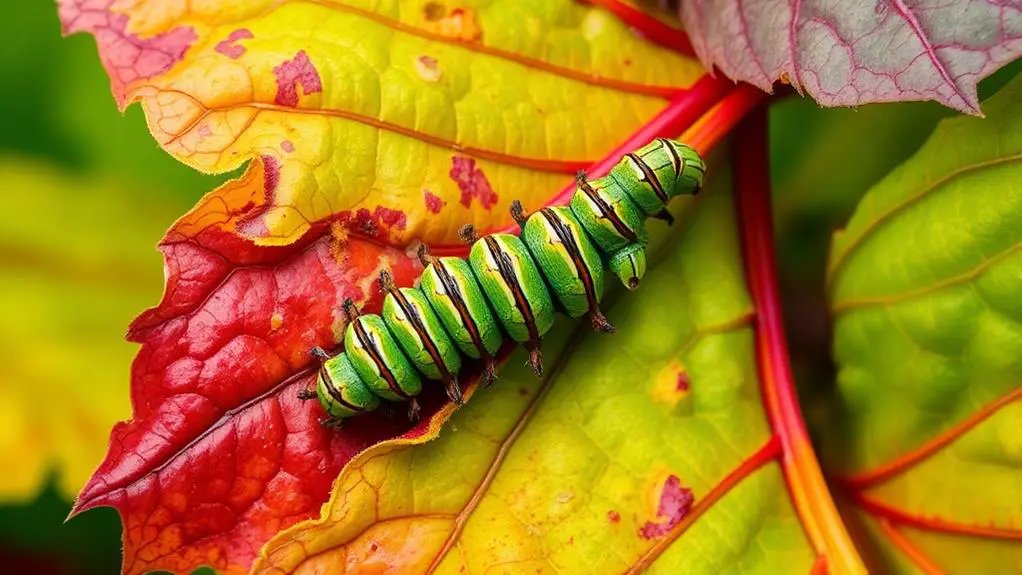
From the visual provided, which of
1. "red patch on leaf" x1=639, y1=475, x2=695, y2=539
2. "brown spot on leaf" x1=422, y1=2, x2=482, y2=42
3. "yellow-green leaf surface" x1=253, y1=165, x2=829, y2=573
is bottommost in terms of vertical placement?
"red patch on leaf" x1=639, y1=475, x2=695, y2=539

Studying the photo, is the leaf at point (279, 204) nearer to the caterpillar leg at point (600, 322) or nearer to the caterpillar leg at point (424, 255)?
the caterpillar leg at point (424, 255)

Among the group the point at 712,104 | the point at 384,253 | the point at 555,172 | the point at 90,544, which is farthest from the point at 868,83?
the point at 90,544

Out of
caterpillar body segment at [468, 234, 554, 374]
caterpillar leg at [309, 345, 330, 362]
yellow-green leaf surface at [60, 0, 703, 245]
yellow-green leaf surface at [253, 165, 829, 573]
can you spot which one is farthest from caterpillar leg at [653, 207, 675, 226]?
caterpillar leg at [309, 345, 330, 362]

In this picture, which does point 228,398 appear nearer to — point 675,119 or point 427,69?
point 427,69

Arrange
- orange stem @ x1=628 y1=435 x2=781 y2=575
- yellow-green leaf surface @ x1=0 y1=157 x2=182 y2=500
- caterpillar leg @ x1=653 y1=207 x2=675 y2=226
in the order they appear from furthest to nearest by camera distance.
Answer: yellow-green leaf surface @ x1=0 y1=157 x2=182 y2=500 → caterpillar leg @ x1=653 y1=207 x2=675 y2=226 → orange stem @ x1=628 y1=435 x2=781 y2=575

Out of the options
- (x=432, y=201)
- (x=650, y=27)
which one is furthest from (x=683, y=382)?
(x=650, y=27)

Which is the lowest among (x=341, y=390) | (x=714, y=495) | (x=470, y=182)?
(x=714, y=495)

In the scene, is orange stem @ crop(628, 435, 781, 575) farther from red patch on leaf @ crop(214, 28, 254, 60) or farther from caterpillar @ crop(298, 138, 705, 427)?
red patch on leaf @ crop(214, 28, 254, 60)
